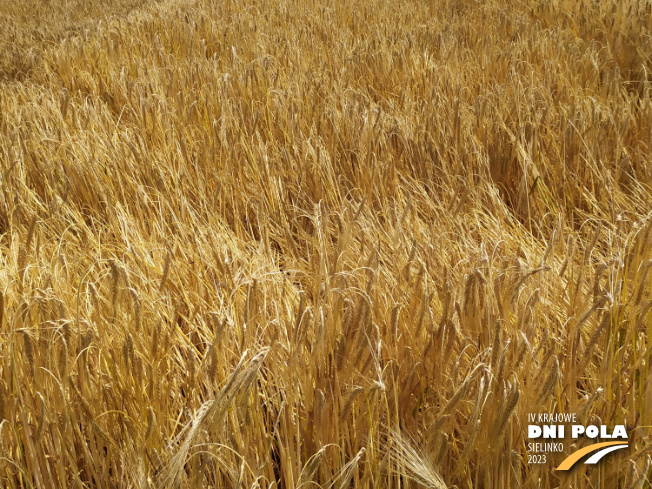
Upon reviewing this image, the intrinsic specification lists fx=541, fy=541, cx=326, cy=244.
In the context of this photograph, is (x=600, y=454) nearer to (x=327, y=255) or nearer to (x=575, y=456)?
(x=575, y=456)

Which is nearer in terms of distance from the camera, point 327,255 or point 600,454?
point 600,454

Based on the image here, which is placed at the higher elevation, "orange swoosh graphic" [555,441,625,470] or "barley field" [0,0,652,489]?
"barley field" [0,0,652,489]

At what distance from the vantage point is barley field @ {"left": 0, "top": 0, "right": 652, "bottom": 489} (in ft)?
2.77

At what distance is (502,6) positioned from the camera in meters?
4.78

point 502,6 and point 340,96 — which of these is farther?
point 502,6

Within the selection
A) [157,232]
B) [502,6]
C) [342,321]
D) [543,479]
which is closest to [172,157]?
[157,232]

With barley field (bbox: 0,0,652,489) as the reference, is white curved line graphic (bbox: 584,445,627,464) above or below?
below

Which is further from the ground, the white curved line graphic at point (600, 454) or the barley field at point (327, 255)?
the barley field at point (327, 255)

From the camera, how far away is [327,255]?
1.38 metres

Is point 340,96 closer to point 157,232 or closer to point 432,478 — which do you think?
point 157,232

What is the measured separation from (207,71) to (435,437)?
2709mm

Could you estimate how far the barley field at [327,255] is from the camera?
84 centimetres

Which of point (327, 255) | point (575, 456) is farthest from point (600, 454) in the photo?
point (327, 255)

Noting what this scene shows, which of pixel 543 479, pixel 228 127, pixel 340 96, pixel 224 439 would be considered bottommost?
pixel 543 479
